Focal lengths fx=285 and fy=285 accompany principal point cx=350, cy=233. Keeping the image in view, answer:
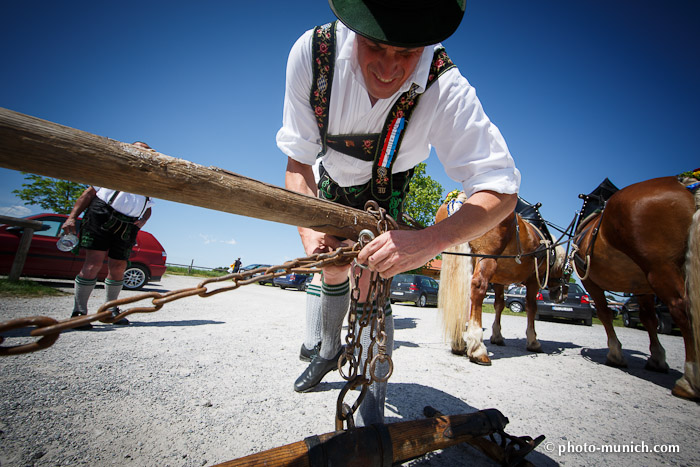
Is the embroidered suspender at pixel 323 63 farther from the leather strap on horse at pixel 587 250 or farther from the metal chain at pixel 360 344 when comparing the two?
the leather strap on horse at pixel 587 250

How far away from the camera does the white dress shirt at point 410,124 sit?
146cm

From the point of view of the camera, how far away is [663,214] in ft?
9.70

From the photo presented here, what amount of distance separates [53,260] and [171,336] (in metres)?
6.59

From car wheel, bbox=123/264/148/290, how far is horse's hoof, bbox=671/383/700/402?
34.1 feet

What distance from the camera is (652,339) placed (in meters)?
3.96

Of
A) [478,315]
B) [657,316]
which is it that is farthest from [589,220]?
[657,316]

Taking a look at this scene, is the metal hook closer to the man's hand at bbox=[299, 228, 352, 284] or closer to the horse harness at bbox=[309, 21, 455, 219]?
the man's hand at bbox=[299, 228, 352, 284]

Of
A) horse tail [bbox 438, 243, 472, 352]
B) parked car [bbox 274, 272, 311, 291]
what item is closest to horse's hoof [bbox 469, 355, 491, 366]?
horse tail [bbox 438, 243, 472, 352]

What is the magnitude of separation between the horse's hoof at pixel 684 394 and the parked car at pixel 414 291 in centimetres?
1088

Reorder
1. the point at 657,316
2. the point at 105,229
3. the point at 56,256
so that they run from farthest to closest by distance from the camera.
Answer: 1. the point at 657,316
2. the point at 56,256
3. the point at 105,229

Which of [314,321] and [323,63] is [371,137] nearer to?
[323,63]

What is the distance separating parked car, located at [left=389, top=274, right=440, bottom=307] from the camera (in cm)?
1380

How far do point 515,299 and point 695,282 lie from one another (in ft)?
48.9

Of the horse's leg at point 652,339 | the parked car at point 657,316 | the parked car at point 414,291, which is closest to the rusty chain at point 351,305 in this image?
the horse's leg at point 652,339
